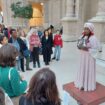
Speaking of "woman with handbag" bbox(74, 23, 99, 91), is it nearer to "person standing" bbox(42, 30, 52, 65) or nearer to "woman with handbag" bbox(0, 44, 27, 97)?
"woman with handbag" bbox(0, 44, 27, 97)

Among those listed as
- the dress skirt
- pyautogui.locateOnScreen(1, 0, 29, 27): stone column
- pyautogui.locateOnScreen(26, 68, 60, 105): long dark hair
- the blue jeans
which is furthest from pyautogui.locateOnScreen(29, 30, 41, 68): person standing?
pyautogui.locateOnScreen(1, 0, 29, 27): stone column

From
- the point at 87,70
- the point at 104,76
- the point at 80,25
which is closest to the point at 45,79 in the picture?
the point at 87,70

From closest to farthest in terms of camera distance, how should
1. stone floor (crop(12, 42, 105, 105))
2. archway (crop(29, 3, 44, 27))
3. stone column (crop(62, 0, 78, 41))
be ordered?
1. stone floor (crop(12, 42, 105, 105))
2. stone column (crop(62, 0, 78, 41))
3. archway (crop(29, 3, 44, 27))

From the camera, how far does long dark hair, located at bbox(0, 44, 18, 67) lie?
2.06 m

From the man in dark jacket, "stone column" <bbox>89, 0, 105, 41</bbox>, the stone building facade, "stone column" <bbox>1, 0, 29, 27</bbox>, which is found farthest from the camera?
"stone column" <bbox>1, 0, 29, 27</bbox>

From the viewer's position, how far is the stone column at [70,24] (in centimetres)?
1352

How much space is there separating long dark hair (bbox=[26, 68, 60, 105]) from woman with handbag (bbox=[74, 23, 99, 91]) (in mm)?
2156

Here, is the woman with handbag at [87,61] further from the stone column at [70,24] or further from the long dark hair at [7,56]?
the stone column at [70,24]

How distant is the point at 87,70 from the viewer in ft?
12.0

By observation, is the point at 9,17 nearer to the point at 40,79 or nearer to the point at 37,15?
the point at 37,15

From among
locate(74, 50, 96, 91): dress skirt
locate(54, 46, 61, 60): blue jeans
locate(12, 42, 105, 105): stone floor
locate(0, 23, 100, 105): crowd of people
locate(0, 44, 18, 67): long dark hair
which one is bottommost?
locate(12, 42, 105, 105): stone floor

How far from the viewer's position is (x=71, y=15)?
45.3 feet

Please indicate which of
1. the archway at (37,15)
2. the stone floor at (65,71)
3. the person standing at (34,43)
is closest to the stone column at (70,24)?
the stone floor at (65,71)

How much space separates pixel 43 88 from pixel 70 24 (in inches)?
487
